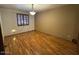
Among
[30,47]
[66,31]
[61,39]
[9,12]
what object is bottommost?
[30,47]

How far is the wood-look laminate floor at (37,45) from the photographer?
1.29 m

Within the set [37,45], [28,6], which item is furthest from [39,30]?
[28,6]

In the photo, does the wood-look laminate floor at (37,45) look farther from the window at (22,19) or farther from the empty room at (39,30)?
the window at (22,19)

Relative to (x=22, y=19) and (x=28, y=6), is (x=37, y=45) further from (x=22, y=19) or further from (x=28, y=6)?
(x=28, y=6)

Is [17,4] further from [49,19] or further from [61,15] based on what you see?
[61,15]

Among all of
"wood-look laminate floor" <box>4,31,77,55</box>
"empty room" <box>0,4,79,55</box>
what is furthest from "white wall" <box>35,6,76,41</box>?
"wood-look laminate floor" <box>4,31,77,55</box>

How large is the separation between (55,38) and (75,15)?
0.46 metres

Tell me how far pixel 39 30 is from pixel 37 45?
27 centimetres

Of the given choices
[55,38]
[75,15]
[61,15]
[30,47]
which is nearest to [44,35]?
[55,38]

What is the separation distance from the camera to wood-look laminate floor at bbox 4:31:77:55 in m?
1.29

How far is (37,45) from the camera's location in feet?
4.53

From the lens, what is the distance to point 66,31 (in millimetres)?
1283

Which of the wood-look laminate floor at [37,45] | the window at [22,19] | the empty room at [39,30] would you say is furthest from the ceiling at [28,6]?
the wood-look laminate floor at [37,45]
